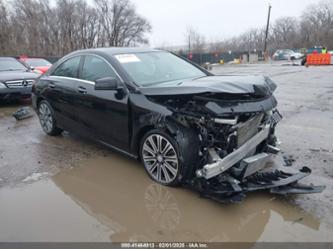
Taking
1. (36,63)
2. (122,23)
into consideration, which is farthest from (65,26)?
(36,63)

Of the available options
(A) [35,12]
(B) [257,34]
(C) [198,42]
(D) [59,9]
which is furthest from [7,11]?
(B) [257,34]

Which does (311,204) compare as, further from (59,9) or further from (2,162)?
(59,9)

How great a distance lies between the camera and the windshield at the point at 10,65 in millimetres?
9327

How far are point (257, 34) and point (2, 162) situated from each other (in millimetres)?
75846

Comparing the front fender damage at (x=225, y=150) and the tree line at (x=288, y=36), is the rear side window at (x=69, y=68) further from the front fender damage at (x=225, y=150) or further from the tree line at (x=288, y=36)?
the tree line at (x=288, y=36)

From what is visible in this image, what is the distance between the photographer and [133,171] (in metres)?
4.00

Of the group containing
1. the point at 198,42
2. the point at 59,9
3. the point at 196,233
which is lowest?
the point at 196,233

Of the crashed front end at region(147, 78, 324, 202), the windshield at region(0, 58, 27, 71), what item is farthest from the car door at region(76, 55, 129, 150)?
the windshield at region(0, 58, 27, 71)

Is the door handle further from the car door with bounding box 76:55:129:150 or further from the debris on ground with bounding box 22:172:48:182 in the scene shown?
the debris on ground with bounding box 22:172:48:182

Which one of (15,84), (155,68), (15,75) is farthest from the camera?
(15,75)

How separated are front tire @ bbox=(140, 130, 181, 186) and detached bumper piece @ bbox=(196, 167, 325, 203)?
356 millimetres

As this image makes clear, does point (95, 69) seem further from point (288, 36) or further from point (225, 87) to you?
point (288, 36)

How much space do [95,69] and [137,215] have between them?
7.41 ft

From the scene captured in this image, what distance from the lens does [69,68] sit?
16.0 feet
